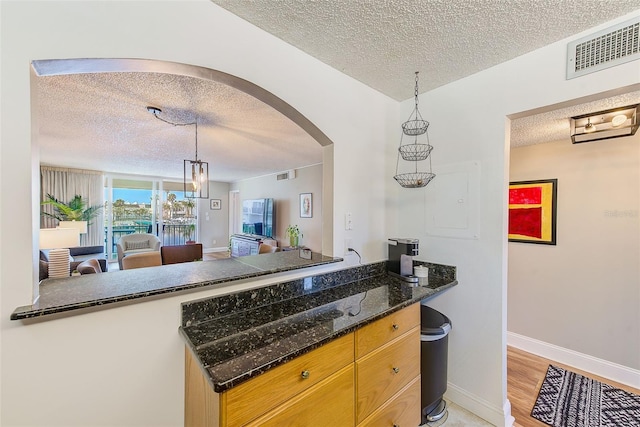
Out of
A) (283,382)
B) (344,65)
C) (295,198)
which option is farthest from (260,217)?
(283,382)

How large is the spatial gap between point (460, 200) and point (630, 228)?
1.66m

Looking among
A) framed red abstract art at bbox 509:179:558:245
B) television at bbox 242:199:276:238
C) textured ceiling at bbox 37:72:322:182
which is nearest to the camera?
textured ceiling at bbox 37:72:322:182

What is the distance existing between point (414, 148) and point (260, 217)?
17.1 ft

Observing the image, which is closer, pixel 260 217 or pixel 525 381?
pixel 525 381

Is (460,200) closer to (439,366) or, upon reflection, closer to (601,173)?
(439,366)

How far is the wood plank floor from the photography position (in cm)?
187

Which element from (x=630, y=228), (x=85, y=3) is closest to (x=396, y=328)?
(x=85, y=3)

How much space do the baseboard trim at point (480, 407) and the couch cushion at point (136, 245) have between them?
20.7 ft

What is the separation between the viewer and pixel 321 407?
3.51 feet

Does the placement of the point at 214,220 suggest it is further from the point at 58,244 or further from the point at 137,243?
the point at 58,244

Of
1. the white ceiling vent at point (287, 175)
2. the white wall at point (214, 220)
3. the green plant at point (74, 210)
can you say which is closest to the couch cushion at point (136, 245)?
the green plant at point (74, 210)

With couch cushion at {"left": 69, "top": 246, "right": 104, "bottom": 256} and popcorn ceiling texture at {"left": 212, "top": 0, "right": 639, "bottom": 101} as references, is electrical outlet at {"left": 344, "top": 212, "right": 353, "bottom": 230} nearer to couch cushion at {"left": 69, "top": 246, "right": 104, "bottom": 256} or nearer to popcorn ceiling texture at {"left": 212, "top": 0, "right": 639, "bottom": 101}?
popcorn ceiling texture at {"left": 212, "top": 0, "right": 639, "bottom": 101}

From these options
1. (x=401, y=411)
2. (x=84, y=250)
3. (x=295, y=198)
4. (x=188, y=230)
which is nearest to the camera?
(x=401, y=411)

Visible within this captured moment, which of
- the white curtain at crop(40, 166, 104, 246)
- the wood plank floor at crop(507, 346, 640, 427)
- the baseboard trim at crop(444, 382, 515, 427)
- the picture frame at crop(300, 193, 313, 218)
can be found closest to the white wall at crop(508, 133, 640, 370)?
the wood plank floor at crop(507, 346, 640, 427)
